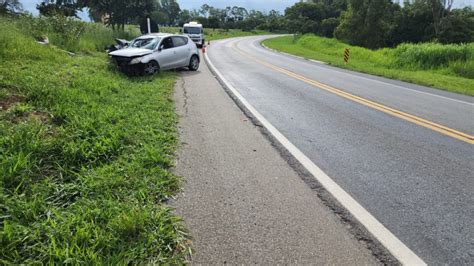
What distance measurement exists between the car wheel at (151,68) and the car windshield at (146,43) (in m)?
0.77

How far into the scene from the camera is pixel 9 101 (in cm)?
590

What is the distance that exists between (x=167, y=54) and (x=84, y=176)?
10.2 meters

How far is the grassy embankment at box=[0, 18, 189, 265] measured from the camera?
2.66m

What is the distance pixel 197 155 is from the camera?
4.89 meters

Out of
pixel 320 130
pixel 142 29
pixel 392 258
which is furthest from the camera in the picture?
A: pixel 142 29

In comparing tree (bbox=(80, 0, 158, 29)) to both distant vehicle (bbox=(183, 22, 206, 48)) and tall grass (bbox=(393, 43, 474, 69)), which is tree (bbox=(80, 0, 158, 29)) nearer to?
distant vehicle (bbox=(183, 22, 206, 48))

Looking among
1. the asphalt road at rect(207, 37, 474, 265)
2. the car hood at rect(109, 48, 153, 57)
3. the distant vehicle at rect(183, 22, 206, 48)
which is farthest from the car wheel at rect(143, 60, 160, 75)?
the distant vehicle at rect(183, 22, 206, 48)

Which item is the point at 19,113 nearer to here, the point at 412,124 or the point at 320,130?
the point at 320,130

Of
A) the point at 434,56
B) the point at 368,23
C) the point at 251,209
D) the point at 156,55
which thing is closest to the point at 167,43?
the point at 156,55

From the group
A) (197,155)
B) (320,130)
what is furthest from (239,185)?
(320,130)

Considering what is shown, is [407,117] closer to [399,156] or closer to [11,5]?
[399,156]

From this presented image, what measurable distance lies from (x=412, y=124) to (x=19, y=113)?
22.6 feet

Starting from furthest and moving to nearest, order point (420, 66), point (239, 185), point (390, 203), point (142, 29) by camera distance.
Answer: point (142, 29), point (420, 66), point (239, 185), point (390, 203)

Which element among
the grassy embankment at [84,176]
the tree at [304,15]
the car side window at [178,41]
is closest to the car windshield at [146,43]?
the car side window at [178,41]
